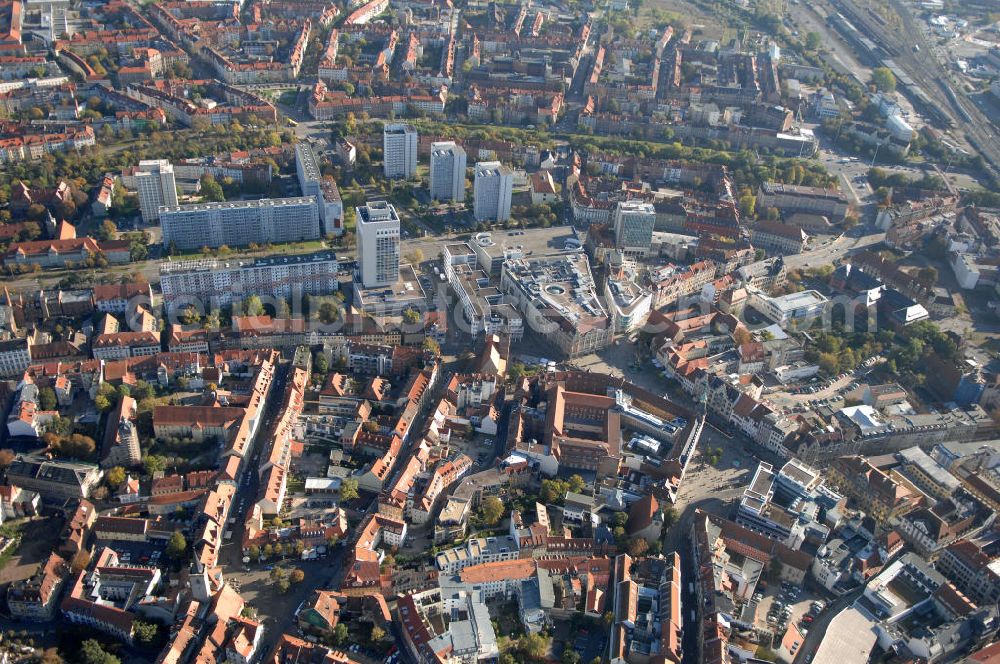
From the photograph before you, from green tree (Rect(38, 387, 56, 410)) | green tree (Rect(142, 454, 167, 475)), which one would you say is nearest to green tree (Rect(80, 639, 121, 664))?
green tree (Rect(142, 454, 167, 475))

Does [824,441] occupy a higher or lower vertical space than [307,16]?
lower

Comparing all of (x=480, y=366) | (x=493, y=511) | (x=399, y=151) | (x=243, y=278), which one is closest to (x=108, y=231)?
(x=243, y=278)

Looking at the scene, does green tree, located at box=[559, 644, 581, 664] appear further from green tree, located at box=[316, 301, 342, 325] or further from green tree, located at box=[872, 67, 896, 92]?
green tree, located at box=[872, 67, 896, 92]

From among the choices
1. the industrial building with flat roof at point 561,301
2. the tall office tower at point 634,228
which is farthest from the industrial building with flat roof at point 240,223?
the tall office tower at point 634,228

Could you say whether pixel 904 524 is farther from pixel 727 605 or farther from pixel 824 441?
pixel 727 605

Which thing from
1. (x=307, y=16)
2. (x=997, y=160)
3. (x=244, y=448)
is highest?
(x=307, y=16)

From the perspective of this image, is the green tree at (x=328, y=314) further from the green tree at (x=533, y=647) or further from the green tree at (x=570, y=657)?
the green tree at (x=570, y=657)

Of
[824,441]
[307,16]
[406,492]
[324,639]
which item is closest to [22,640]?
[324,639]
